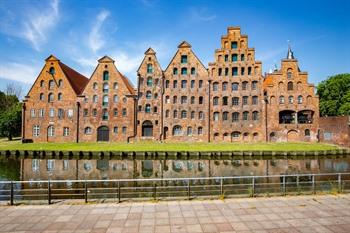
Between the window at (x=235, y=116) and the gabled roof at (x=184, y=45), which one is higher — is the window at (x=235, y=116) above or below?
below

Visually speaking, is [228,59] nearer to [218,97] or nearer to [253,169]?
[218,97]

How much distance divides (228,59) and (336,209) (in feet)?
109

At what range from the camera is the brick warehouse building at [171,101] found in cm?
3781

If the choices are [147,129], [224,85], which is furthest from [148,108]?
[224,85]

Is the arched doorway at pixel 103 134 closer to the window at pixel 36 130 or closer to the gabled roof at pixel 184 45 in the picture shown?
the window at pixel 36 130

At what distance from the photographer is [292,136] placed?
1454 inches

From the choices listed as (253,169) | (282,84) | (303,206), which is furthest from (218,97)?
(303,206)

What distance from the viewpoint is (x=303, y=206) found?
25.7ft

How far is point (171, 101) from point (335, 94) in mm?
34201

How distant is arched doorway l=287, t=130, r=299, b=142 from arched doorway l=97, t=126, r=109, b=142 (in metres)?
28.6

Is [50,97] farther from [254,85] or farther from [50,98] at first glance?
[254,85]

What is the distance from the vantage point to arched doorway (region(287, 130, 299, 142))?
36.8 metres

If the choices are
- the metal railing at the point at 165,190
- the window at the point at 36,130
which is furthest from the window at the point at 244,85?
the window at the point at 36,130

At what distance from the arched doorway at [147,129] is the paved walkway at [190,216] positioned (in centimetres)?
3076
